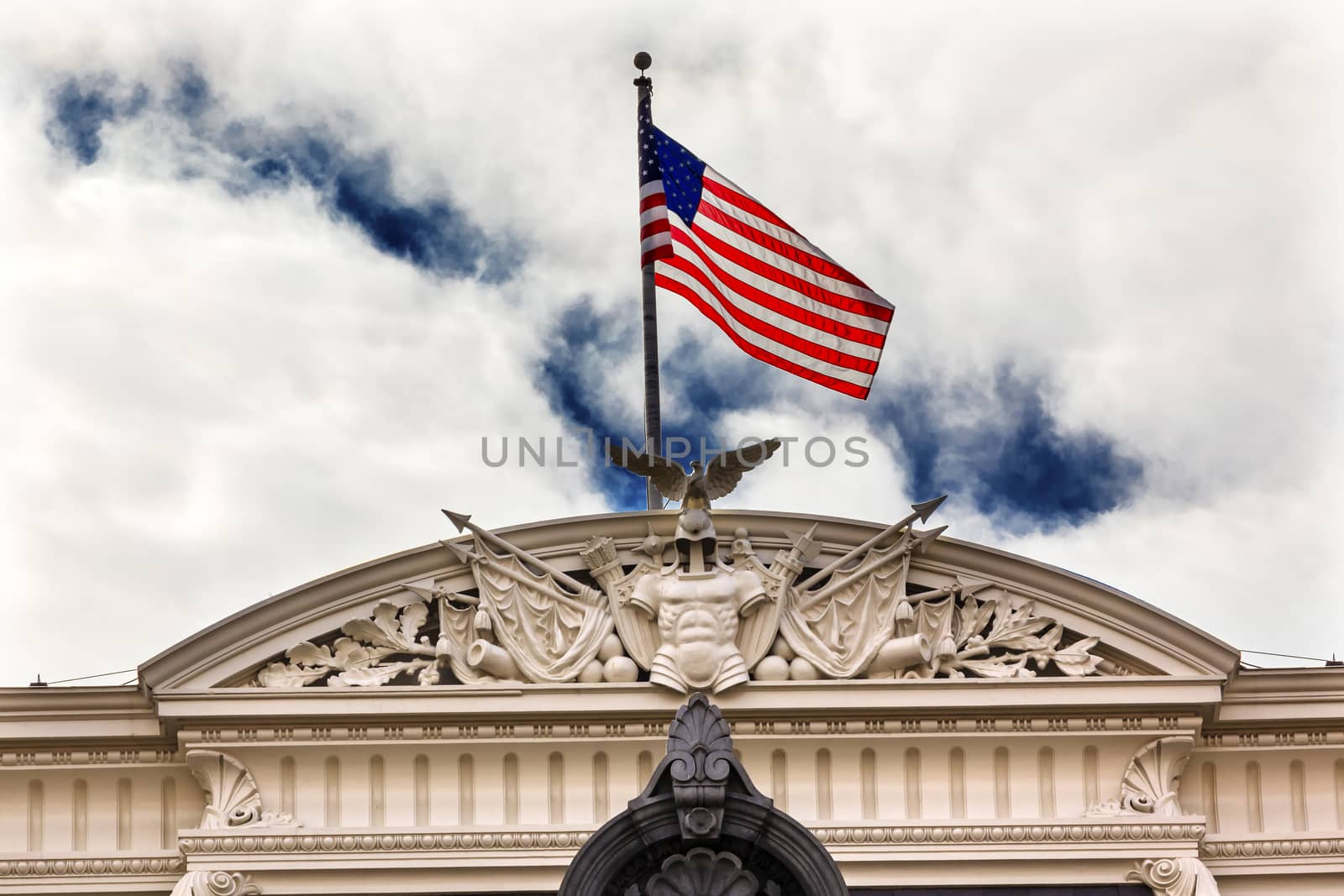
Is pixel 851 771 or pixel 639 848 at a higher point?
pixel 851 771

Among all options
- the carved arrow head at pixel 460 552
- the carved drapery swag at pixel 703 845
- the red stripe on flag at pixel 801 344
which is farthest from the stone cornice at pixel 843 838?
the carved drapery swag at pixel 703 845

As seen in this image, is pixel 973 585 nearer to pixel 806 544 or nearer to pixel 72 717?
pixel 806 544

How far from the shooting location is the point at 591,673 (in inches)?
920

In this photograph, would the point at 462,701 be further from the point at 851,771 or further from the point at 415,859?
the point at 851,771

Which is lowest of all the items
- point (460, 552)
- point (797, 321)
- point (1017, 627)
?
point (1017, 627)

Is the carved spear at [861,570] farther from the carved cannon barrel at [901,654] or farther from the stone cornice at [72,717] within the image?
the stone cornice at [72,717]

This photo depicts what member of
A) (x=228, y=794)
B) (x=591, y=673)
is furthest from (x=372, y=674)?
(x=591, y=673)

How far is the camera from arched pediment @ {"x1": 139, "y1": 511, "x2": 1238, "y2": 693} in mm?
23391

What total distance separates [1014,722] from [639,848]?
9800 millimetres

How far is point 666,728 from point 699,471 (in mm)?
2647

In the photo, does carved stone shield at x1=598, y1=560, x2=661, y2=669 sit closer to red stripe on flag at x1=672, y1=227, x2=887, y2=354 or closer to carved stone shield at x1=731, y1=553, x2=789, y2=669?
carved stone shield at x1=731, y1=553, x2=789, y2=669

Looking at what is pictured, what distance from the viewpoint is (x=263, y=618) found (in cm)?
2345

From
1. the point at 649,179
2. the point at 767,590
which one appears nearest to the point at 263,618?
the point at 767,590

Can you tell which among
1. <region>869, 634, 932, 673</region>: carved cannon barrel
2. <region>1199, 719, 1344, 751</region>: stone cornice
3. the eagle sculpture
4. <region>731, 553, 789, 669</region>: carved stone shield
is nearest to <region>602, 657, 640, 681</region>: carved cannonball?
<region>731, 553, 789, 669</region>: carved stone shield
